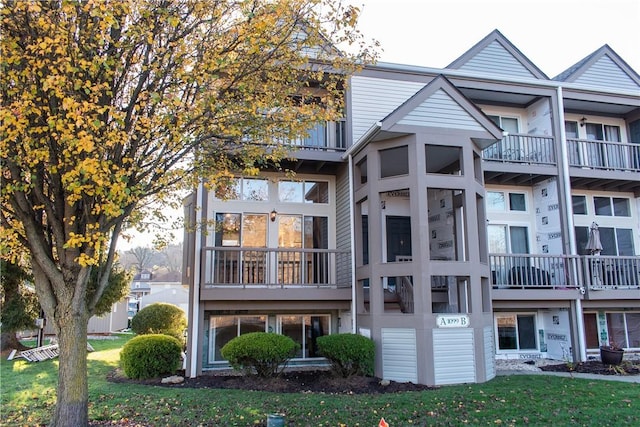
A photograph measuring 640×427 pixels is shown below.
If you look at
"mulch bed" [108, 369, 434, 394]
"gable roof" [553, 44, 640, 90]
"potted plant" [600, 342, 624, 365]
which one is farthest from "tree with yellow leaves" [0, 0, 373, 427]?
"gable roof" [553, 44, 640, 90]

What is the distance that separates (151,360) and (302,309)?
150 inches

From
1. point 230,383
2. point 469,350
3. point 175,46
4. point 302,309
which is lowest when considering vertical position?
point 230,383

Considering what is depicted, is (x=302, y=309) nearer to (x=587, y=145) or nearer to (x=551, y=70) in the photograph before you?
(x=587, y=145)

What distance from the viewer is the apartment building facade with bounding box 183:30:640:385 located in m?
Answer: 10.3

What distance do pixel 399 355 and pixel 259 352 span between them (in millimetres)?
3043

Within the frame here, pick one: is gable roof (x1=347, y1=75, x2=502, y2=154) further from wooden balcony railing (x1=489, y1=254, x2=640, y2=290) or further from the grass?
the grass

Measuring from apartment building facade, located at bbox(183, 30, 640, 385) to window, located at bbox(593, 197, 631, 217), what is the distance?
46 millimetres

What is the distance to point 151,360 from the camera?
10406 millimetres

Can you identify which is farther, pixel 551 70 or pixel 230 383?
pixel 551 70

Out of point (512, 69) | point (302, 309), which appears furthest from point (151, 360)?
point (512, 69)

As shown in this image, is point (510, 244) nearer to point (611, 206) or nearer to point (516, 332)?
Result: point (516, 332)

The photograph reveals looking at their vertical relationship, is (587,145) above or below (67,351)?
above

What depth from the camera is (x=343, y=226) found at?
12531 mm

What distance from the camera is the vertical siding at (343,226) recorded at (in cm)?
1216
